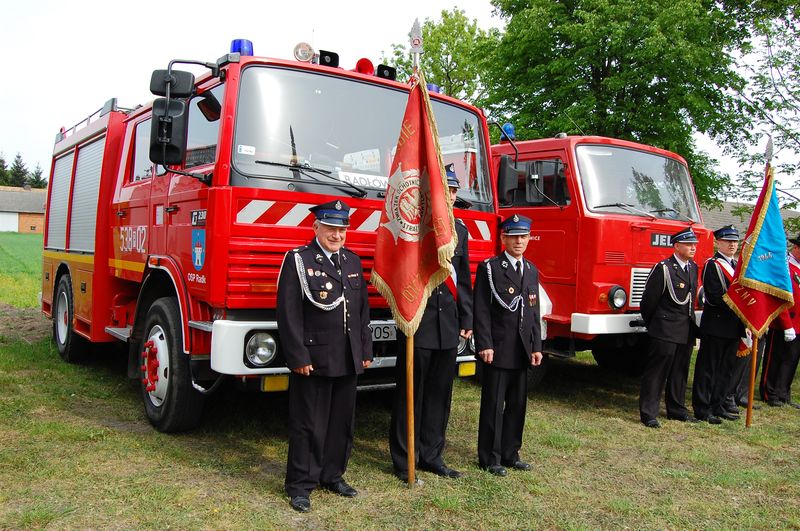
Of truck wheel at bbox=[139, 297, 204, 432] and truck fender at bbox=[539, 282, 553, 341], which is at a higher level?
truck fender at bbox=[539, 282, 553, 341]

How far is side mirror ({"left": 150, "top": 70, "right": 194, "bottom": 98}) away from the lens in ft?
14.6

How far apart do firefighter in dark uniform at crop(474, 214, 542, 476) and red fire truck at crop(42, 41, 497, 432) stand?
1.60 feet

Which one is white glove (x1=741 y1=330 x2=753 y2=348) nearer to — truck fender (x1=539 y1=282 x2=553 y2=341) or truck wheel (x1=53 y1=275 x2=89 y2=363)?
truck fender (x1=539 y1=282 x2=553 y2=341)

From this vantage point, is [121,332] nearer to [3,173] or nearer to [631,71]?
[631,71]

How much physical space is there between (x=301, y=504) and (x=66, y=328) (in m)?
5.17

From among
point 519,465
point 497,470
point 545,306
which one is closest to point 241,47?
point 497,470

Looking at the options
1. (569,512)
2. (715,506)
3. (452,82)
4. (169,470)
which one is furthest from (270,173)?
(452,82)

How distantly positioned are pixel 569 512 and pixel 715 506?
965 mm

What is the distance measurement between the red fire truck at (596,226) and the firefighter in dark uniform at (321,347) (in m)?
2.71

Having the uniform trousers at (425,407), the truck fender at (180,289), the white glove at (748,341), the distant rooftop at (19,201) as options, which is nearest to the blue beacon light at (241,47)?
the truck fender at (180,289)

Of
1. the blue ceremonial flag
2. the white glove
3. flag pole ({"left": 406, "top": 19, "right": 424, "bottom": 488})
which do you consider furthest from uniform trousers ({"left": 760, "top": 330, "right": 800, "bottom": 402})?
flag pole ({"left": 406, "top": 19, "right": 424, "bottom": 488})

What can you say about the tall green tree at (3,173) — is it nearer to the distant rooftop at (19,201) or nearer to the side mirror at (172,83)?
the distant rooftop at (19,201)

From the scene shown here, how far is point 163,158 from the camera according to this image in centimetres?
443

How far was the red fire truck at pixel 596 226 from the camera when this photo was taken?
6.69 meters
